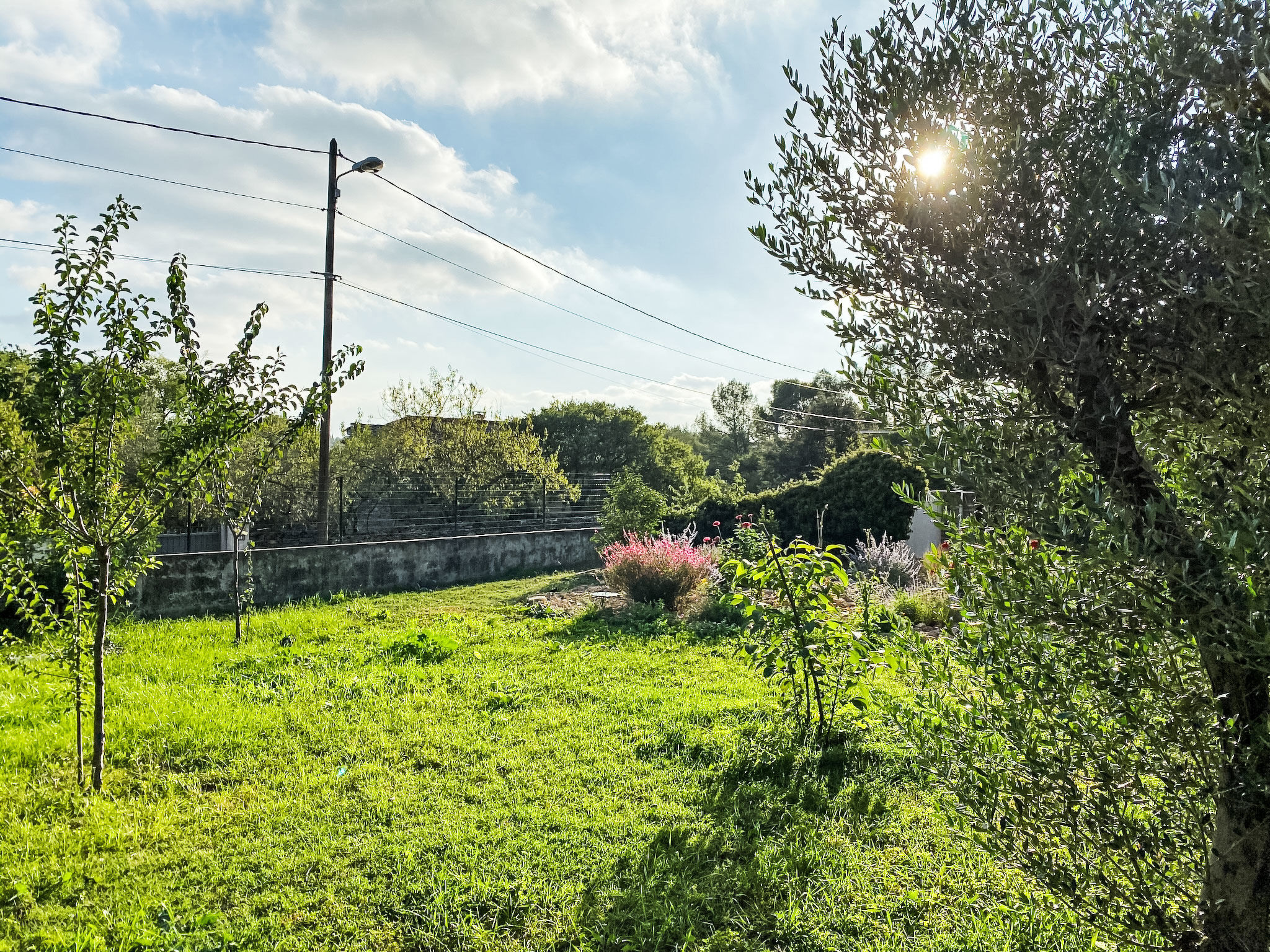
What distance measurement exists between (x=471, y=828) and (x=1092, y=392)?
376 cm

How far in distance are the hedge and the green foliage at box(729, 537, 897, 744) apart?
9431mm

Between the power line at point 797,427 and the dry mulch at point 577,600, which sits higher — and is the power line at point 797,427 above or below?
above

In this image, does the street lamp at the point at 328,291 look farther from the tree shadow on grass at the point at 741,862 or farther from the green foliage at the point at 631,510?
the tree shadow on grass at the point at 741,862

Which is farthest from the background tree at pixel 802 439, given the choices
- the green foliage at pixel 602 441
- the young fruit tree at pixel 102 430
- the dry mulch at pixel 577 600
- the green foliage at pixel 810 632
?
the young fruit tree at pixel 102 430

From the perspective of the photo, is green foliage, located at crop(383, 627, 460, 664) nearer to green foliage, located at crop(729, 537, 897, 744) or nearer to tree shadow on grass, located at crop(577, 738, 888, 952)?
green foliage, located at crop(729, 537, 897, 744)

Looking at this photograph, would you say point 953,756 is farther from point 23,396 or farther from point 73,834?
point 23,396

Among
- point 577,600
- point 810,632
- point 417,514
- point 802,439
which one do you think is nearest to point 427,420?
point 417,514

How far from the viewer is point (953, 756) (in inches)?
99.9

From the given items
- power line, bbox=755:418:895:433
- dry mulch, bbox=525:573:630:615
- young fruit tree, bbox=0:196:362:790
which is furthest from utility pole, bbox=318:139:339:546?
power line, bbox=755:418:895:433

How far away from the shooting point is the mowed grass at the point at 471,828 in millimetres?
3166

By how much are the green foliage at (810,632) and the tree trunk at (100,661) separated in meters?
4.36

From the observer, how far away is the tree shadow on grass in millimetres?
3135

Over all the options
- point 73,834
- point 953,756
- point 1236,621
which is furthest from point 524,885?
point 1236,621

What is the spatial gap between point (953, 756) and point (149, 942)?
11.2 ft
